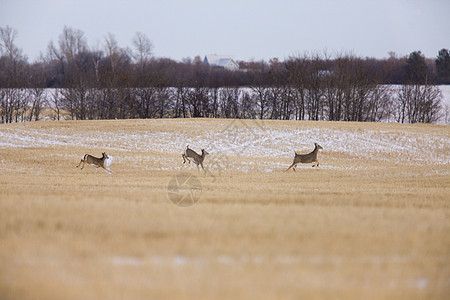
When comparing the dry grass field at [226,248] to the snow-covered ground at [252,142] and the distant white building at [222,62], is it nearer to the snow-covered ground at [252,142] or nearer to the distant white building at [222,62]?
the snow-covered ground at [252,142]

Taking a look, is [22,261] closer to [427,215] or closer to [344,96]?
[427,215]

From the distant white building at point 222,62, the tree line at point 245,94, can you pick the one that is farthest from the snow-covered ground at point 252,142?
the distant white building at point 222,62

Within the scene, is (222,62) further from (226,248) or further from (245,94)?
(226,248)

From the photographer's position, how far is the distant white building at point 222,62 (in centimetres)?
12339

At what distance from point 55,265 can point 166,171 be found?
18.1m

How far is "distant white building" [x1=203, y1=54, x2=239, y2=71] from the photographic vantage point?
123 m

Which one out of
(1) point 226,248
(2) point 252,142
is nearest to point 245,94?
(2) point 252,142

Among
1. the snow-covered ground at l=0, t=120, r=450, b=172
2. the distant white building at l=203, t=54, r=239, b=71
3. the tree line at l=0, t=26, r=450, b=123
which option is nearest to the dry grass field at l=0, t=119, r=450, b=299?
the snow-covered ground at l=0, t=120, r=450, b=172

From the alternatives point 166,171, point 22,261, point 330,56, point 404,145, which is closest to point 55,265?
point 22,261

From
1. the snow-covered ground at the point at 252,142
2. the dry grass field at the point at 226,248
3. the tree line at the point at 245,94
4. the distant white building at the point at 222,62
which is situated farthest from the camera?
the distant white building at the point at 222,62

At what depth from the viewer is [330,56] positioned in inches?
3388

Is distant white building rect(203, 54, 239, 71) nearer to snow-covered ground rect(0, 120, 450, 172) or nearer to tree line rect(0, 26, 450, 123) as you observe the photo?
tree line rect(0, 26, 450, 123)

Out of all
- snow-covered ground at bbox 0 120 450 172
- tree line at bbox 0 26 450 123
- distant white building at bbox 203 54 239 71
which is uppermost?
distant white building at bbox 203 54 239 71

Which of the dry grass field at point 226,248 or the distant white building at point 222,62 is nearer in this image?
the dry grass field at point 226,248
